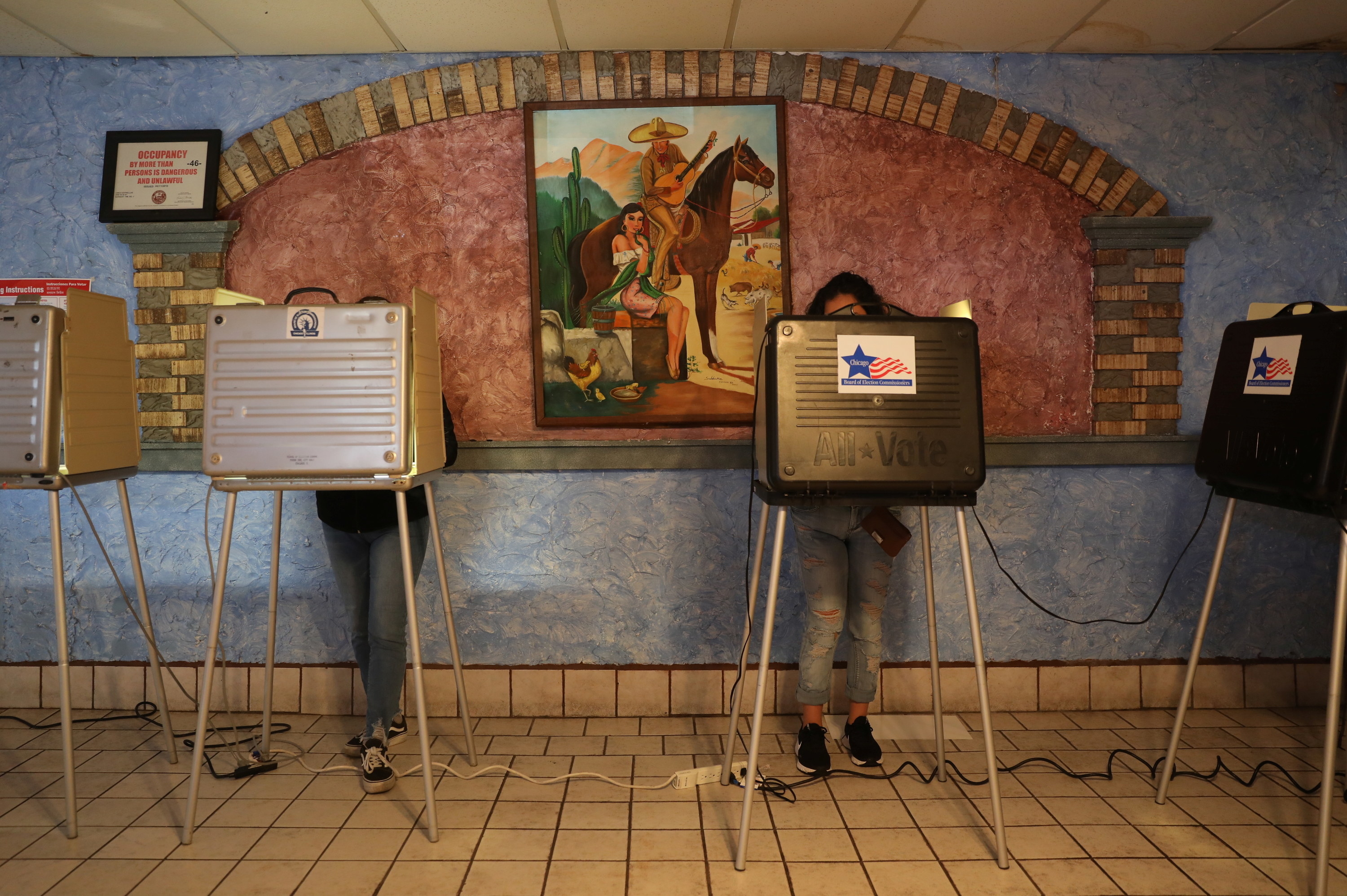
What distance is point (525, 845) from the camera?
208 cm

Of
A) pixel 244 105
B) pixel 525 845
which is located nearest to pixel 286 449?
→ pixel 525 845

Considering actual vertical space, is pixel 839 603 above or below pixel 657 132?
below

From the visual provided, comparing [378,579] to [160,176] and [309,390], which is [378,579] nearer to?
[309,390]

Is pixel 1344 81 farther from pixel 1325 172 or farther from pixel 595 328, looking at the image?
pixel 595 328

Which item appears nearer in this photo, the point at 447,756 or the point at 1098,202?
the point at 447,756

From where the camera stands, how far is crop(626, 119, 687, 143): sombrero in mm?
2895

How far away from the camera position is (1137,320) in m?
2.95

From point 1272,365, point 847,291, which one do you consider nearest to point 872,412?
point 847,291

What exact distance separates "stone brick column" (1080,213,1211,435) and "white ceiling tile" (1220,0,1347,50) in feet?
2.11

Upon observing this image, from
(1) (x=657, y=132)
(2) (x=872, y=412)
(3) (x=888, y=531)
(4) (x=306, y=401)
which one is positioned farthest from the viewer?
(1) (x=657, y=132)

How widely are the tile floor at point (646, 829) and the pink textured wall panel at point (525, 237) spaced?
1.23 m

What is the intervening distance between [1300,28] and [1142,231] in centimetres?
81

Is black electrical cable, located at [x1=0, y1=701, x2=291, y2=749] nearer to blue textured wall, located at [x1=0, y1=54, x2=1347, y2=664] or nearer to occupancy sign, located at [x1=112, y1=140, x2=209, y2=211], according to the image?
blue textured wall, located at [x1=0, y1=54, x2=1347, y2=664]

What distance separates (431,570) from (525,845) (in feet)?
3.92
